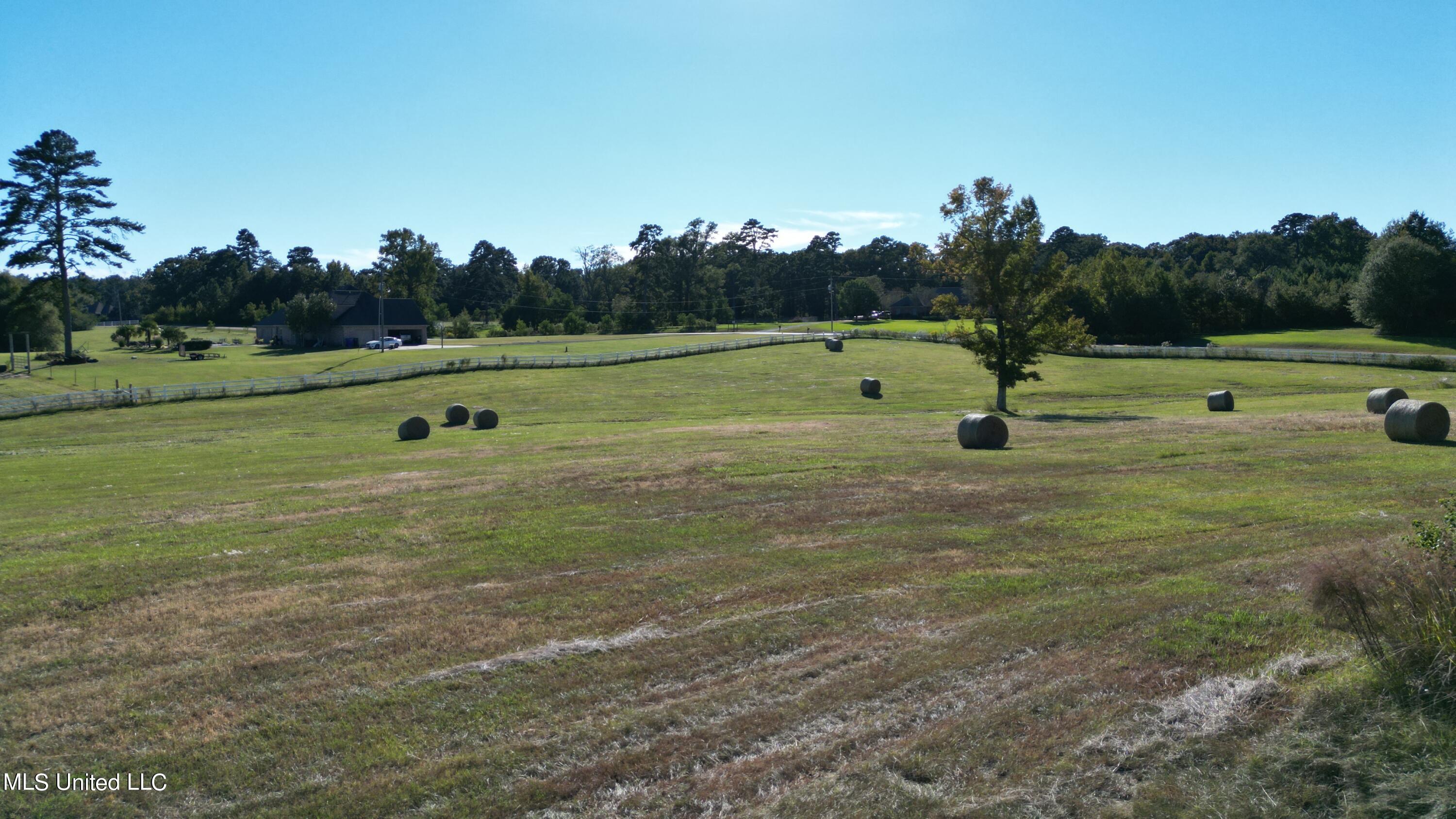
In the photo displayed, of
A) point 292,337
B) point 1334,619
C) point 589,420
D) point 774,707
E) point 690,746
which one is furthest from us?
point 292,337

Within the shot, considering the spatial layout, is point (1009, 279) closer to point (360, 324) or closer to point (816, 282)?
point (360, 324)

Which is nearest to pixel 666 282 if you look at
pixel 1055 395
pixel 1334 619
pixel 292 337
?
pixel 292 337

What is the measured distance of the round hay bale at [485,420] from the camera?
35000mm

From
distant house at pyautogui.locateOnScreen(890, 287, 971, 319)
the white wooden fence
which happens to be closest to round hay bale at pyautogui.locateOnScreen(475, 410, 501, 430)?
the white wooden fence

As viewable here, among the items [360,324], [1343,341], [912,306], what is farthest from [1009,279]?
[912,306]

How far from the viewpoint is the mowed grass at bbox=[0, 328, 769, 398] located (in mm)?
61991

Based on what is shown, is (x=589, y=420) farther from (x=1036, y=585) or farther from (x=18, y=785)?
(x=18, y=785)

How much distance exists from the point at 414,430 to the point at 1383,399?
104 ft

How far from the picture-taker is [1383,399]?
2891cm

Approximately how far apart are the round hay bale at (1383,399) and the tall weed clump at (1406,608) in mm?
24580

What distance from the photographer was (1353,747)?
22.7 ft

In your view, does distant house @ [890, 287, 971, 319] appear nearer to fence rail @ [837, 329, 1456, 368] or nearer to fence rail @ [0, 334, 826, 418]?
fence rail @ [837, 329, 1456, 368]

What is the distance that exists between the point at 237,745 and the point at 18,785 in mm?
1529

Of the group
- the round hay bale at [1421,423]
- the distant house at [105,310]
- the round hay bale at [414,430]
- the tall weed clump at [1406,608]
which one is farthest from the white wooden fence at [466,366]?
the distant house at [105,310]
